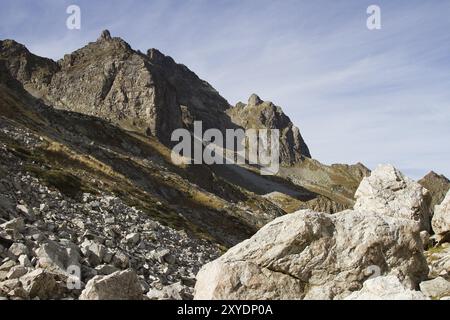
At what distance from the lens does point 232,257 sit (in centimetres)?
1688

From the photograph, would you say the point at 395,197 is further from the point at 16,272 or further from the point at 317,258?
the point at 16,272

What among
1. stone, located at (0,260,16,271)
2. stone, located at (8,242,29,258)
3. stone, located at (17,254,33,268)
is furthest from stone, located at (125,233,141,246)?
stone, located at (0,260,16,271)

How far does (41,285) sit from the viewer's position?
48.6ft

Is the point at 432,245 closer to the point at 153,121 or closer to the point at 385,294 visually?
the point at 385,294

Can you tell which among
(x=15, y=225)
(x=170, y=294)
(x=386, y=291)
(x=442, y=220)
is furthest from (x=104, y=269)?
(x=442, y=220)

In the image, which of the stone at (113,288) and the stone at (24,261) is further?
the stone at (24,261)

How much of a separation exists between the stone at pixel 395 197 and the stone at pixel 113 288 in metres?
22.5

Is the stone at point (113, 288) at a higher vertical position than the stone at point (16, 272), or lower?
lower

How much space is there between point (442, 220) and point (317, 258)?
18439mm

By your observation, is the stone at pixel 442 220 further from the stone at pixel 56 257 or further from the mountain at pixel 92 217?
A: the stone at pixel 56 257

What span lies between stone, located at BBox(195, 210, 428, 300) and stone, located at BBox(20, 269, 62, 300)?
4403mm

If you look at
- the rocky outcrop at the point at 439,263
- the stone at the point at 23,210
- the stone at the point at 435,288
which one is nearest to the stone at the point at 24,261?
the stone at the point at 23,210

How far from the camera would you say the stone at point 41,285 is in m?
14.5

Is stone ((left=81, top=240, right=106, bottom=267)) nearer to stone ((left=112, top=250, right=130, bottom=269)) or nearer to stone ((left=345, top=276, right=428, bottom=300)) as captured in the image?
stone ((left=112, top=250, right=130, bottom=269))
